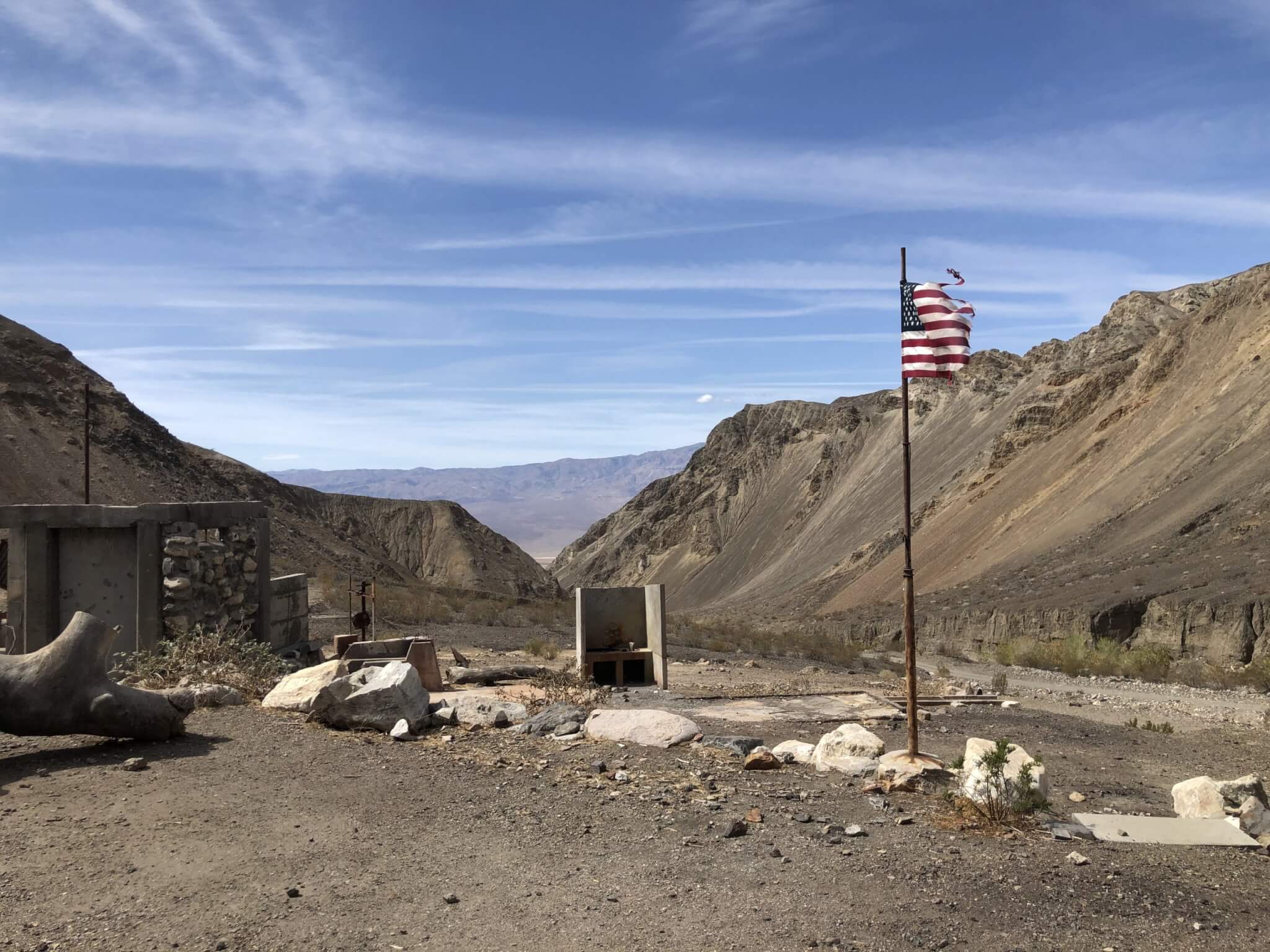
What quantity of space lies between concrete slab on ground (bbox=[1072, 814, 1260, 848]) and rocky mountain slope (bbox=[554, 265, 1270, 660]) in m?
15.5

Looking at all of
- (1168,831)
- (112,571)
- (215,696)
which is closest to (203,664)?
(215,696)

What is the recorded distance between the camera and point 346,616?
1006 inches

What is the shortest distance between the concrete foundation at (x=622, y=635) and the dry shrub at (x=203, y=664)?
4783mm

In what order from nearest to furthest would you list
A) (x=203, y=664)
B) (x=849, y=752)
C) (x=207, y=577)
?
(x=849, y=752) < (x=203, y=664) < (x=207, y=577)

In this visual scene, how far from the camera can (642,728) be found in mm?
9922

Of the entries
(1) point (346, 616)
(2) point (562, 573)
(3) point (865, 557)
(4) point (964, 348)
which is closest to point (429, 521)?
(2) point (562, 573)

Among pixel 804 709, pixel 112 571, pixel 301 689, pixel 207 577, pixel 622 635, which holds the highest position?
pixel 112 571

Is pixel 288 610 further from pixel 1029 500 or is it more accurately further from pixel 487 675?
pixel 1029 500

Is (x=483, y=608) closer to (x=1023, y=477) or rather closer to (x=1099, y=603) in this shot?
(x=1099, y=603)

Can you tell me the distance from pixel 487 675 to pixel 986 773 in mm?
9176

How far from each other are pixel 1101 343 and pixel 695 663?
1719 inches

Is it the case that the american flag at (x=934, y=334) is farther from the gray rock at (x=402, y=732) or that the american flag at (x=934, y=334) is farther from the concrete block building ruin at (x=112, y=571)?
the concrete block building ruin at (x=112, y=571)

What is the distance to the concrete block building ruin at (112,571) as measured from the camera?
13.0 meters

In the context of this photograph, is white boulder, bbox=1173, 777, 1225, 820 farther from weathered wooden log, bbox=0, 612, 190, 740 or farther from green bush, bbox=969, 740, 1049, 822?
weathered wooden log, bbox=0, 612, 190, 740
